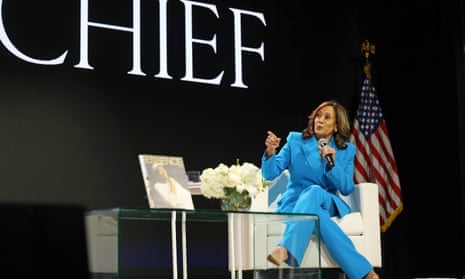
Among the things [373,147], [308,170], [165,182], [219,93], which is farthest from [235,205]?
[373,147]

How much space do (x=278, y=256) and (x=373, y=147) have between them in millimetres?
3730

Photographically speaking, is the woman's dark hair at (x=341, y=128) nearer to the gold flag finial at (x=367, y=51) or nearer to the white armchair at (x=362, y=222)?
the white armchair at (x=362, y=222)

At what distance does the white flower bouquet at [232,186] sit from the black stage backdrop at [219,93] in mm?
2280

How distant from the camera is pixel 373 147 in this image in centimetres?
637

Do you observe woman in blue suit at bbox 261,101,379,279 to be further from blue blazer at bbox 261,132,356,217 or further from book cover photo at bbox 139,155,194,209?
book cover photo at bbox 139,155,194,209

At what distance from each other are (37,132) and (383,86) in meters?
3.26

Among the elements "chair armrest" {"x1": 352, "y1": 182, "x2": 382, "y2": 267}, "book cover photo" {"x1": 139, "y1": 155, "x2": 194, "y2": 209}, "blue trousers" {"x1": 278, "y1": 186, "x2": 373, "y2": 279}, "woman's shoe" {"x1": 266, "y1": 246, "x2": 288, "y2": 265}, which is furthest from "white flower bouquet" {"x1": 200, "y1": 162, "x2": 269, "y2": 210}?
"chair armrest" {"x1": 352, "y1": 182, "x2": 382, "y2": 267}

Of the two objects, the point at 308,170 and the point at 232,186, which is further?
the point at 308,170

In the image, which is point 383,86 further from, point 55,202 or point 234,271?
point 234,271

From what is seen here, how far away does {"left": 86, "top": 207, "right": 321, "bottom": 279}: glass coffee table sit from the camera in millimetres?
2398

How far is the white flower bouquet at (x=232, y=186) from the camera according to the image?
3092 millimetres

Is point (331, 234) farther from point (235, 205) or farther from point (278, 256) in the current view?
point (278, 256)

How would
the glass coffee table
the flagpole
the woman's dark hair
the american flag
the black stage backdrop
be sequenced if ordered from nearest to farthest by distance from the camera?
the glass coffee table < the woman's dark hair < the black stage backdrop < the american flag < the flagpole

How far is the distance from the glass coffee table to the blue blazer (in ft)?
4.72
